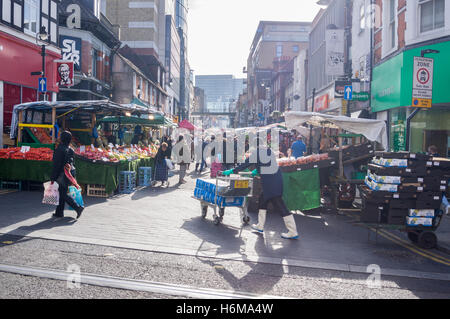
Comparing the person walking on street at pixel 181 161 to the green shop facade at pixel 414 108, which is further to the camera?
the person walking on street at pixel 181 161

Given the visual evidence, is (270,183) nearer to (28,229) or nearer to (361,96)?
(28,229)

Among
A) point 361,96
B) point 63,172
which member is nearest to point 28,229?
point 63,172

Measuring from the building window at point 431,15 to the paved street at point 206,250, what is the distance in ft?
30.5

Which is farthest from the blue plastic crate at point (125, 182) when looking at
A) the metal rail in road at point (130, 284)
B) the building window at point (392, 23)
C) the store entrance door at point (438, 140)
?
the building window at point (392, 23)

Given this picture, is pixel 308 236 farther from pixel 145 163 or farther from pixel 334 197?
pixel 145 163

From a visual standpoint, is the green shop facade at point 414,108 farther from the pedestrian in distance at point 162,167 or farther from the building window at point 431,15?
the pedestrian in distance at point 162,167

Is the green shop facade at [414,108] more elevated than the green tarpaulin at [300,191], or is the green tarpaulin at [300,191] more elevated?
the green shop facade at [414,108]

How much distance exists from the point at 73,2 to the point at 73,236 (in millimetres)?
24988

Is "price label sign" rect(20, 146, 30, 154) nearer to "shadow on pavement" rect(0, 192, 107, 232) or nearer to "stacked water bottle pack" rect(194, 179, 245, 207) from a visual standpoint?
"shadow on pavement" rect(0, 192, 107, 232)

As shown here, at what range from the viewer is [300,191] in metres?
9.91

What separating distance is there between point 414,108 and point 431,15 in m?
3.52

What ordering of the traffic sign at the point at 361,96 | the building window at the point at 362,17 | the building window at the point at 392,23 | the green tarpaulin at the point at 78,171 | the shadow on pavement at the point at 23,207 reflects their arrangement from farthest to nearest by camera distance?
1. the building window at the point at 362,17
2. the traffic sign at the point at 361,96
3. the building window at the point at 392,23
4. the green tarpaulin at the point at 78,171
5. the shadow on pavement at the point at 23,207

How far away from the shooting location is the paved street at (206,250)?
534 centimetres

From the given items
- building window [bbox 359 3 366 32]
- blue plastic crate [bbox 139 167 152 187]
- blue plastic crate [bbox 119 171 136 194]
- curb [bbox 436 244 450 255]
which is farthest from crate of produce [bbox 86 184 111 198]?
building window [bbox 359 3 366 32]
